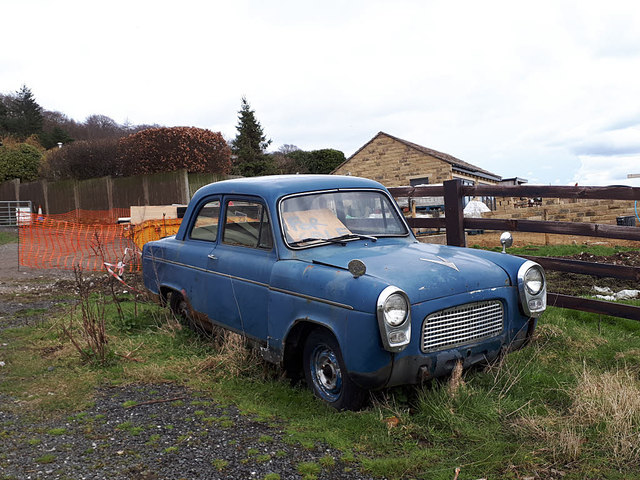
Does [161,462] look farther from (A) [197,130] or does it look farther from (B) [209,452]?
(A) [197,130]

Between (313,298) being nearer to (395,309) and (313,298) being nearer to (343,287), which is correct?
(343,287)

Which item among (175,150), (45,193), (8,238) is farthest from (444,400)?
(45,193)

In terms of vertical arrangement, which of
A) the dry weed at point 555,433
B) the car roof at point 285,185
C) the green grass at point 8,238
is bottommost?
the dry weed at point 555,433

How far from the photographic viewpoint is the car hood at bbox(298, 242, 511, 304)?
152 inches

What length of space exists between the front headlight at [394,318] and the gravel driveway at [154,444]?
769 millimetres

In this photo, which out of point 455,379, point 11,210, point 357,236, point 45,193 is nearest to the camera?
point 455,379

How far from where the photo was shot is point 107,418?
13.4ft

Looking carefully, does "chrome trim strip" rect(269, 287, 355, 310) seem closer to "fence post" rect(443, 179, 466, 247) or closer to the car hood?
the car hood

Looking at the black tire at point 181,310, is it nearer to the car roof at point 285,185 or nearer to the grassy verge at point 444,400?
the grassy verge at point 444,400

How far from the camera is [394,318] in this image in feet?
11.8

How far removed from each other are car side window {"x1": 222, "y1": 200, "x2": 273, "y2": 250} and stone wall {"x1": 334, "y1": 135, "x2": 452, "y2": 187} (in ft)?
76.3

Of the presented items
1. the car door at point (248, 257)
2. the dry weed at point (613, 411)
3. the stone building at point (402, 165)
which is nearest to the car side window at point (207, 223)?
the car door at point (248, 257)

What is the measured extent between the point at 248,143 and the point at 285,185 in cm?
3869

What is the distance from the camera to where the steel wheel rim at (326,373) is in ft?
13.3
